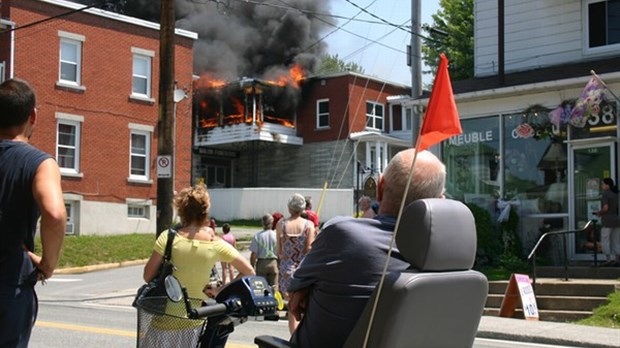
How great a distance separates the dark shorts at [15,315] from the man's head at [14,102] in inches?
29.8

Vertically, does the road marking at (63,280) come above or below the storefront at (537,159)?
below

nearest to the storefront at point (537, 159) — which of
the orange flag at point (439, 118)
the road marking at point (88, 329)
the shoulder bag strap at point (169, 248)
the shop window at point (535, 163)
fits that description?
the shop window at point (535, 163)

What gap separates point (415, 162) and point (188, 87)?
1199 inches

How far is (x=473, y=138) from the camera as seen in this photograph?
18.2 meters

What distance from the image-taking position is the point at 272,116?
40969mm

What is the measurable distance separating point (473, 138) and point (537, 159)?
163 cm

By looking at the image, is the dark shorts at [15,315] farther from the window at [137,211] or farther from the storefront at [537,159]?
the window at [137,211]

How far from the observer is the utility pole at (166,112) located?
50.7 feet

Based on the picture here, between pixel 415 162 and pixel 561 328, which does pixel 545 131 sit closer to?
pixel 561 328

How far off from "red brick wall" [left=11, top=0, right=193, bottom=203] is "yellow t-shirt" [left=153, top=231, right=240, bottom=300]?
81.0 feet

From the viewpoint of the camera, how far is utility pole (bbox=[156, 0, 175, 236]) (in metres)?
15.5

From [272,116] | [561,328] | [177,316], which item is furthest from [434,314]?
[272,116]

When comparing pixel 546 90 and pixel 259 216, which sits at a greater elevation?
pixel 546 90

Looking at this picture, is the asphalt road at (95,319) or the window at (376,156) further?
the window at (376,156)
